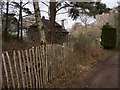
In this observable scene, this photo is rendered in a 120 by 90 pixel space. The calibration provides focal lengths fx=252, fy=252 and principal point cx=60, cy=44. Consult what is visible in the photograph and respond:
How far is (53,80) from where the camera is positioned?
741 cm

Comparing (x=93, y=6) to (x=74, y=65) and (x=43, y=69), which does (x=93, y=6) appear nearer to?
(x=74, y=65)

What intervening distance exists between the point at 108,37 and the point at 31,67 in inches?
617

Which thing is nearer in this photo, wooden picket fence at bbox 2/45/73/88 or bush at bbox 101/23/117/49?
wooden picket fence at bbox 2/45/73/88

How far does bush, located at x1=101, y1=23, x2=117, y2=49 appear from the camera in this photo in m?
20.1

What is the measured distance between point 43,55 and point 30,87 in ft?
3.88

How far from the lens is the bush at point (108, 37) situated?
20.1 m

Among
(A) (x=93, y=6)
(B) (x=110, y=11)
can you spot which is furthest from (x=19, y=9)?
(B) (x=110, y=11)

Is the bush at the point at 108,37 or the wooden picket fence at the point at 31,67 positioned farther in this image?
the bush at the point at 108,37

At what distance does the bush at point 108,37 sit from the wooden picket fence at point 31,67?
12433 millimetres

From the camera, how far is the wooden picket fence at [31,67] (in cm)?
536

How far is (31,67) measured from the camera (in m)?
5.95

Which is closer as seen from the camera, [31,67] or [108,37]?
[31,67]

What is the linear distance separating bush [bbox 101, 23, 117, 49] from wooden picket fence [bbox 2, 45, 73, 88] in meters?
12.4

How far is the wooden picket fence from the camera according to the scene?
5.36 m
